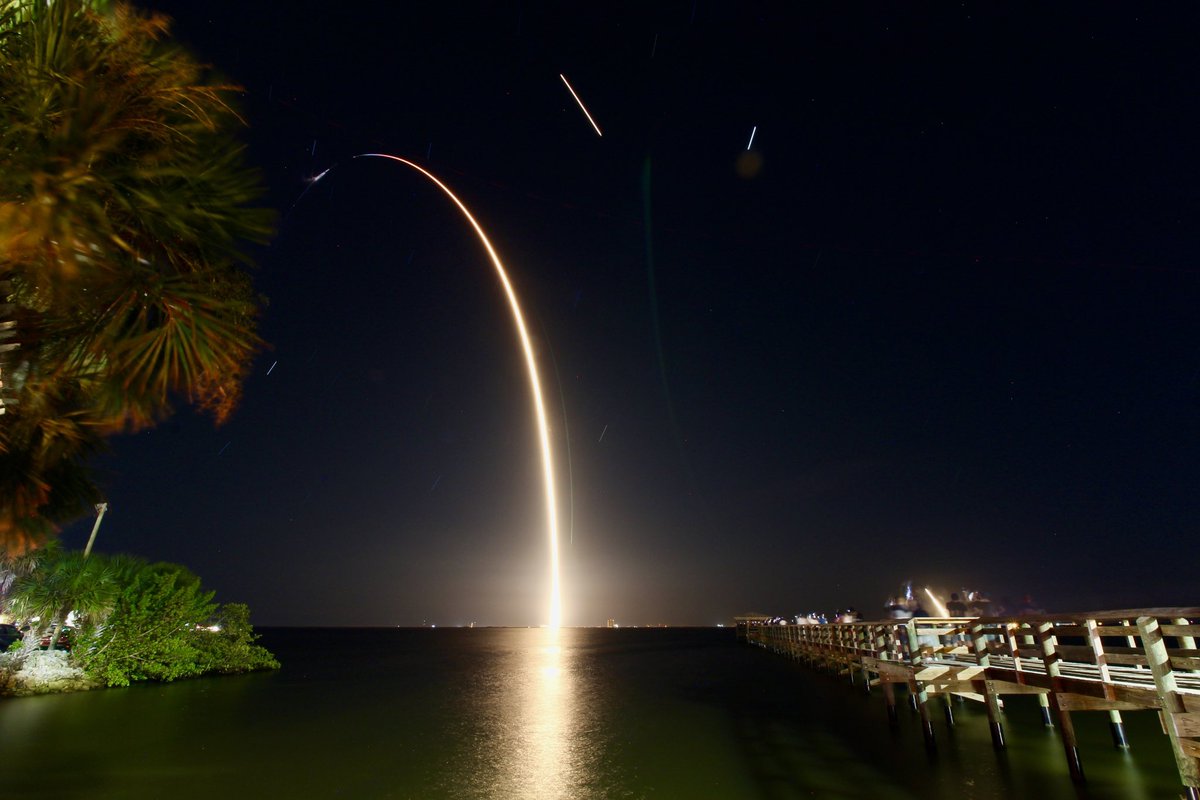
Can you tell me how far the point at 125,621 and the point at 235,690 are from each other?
24.4 feet

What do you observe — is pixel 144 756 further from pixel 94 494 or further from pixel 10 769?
pixel 94 494

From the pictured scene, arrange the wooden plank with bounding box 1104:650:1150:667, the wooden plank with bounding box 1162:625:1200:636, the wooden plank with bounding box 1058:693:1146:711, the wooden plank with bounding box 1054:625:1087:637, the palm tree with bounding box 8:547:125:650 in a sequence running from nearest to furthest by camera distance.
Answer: the wooden plank with bounding box 1162:625:1200:636
the wooden plank with bounding box 1058:693:1146:711
the wooden plank with bounding box 1104:650:1150:667
the wooden plank with bounding box 1054:625:1087:637
the palm tree with bounding box 8:547:125:650

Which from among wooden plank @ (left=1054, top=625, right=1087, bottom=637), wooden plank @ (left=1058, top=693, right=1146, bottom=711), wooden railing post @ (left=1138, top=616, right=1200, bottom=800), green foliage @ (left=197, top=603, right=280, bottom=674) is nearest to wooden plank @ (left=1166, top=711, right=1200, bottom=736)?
wooden railing post @ (left=1138, top=616, right=1200, bottom=800)

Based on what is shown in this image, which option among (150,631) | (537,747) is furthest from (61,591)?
(537,747)

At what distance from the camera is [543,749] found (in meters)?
20.0

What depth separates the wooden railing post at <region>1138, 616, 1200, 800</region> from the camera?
28.5 ft

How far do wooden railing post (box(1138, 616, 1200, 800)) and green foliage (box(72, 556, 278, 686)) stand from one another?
4410 centimetres

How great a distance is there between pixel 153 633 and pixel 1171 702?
45.7 metres

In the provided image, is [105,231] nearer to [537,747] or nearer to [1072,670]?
[537,747]

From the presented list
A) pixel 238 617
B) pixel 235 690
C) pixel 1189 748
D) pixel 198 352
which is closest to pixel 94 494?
pixel 198 352

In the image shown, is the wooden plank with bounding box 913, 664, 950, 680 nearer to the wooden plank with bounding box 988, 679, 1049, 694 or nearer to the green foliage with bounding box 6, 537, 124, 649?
the wooden plank with bounding box 988, 679, 1049, 694

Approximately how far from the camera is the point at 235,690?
1404 inches

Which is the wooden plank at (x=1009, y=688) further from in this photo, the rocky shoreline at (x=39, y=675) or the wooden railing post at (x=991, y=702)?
the rocky shoreline at (x=39, y=675)

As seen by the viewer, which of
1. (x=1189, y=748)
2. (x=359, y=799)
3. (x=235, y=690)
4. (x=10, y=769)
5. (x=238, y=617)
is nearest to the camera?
(x=1189, y=748)
